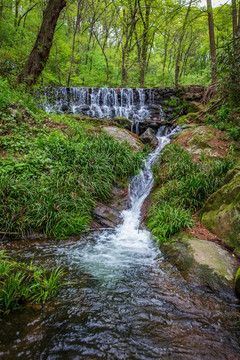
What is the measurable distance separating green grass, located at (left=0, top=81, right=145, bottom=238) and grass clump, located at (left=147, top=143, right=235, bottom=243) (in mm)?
1383

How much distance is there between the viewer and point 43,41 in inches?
287

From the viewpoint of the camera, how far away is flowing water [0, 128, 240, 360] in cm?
192

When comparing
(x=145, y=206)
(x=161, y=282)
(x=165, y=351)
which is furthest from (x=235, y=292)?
(x=145, y=206)

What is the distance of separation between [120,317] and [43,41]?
8.81 m

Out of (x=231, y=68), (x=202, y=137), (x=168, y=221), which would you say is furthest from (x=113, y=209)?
(x=231, y=68)

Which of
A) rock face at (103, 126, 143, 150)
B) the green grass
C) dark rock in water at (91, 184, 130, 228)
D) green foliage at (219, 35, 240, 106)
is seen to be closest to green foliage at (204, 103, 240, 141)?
green foliage at (219, 35, 240, 106)

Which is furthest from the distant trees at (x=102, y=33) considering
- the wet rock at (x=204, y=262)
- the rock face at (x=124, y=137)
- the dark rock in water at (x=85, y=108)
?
the wet rock at (x=204, y=262)

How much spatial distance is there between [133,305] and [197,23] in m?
20.9

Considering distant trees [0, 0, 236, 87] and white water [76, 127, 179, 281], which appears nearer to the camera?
white water [76, 127, 179, 281]

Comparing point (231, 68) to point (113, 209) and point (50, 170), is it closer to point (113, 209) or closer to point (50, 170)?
point (113, 209)

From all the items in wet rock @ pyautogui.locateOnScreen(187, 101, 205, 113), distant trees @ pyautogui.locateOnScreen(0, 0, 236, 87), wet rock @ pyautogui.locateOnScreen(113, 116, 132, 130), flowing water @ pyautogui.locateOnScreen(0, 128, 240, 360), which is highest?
distant trees @ pyautogui.locateOnScreen(0, 0, 236, 87)

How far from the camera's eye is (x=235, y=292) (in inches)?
112

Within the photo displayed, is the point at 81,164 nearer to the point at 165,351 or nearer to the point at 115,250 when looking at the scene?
the point at 115,250

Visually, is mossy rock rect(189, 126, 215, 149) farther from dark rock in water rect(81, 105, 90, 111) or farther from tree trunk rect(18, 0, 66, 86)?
dark rock in water rect(81, 105, 90, 111)
